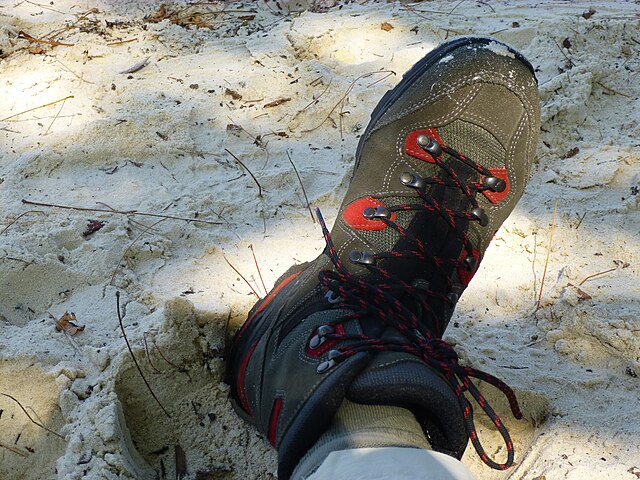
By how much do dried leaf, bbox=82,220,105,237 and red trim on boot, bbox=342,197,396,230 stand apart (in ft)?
2.52

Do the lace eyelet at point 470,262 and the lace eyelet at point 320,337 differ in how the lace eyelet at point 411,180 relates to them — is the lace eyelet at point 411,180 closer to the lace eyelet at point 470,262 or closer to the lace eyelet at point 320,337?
the lace eyelet at point 470,262

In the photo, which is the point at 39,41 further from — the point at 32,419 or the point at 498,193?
the point at 498,193

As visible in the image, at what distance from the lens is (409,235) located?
162cm

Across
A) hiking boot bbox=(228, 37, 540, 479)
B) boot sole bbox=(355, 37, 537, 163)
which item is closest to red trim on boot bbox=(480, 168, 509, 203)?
hiking boot bbox=(228, 37, 540, 479)

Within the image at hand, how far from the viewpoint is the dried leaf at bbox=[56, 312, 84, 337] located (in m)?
1.66

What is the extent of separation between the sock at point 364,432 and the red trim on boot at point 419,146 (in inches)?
27.0

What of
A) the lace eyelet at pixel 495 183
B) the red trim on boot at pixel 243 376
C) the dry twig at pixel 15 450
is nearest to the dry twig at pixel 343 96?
the lace eyelet at pixel 495 183

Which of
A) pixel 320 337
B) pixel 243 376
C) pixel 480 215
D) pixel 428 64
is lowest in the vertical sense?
pixel 243 376

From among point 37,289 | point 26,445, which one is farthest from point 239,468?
point 37,289

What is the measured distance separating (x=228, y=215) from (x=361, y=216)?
576 millimetres

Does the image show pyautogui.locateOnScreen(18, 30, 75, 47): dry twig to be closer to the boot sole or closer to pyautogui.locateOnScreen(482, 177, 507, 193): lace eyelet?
the boot sole

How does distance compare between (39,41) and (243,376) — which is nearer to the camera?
(243,376)

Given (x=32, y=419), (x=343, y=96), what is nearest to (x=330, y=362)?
(x=32, y=419)

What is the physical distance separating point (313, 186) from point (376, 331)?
91cm
